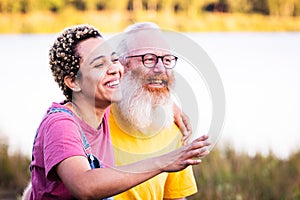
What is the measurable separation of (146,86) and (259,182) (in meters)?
3.43

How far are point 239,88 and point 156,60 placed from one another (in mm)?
12198

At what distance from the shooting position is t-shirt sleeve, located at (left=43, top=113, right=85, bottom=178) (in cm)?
204

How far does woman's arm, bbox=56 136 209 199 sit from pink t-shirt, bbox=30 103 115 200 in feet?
0.12

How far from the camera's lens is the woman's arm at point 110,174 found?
6.47 feet

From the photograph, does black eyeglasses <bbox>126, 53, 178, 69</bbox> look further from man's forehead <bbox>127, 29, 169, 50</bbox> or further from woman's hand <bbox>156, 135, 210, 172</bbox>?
woman's hand <bbox>156, 135, 210, 172</bbox>

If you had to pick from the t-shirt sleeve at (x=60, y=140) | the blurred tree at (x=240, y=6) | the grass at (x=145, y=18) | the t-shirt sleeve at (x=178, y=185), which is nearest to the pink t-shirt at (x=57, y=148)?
the t-shirt sleeve at (x=60, y=140)

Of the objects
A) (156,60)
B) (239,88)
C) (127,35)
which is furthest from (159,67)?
(239,88)

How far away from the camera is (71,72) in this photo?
218 cm

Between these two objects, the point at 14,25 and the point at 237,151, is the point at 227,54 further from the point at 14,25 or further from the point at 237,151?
the point at 237,151

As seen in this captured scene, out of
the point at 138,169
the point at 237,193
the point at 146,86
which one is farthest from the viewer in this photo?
the point at 237,193

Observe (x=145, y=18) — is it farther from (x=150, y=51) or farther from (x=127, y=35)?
(x=150, y=51)

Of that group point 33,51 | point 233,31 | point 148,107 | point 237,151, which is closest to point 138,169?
point 148,107

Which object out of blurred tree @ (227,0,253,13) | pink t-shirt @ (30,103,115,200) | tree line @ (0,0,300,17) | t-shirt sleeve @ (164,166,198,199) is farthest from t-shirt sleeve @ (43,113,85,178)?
blurred tree @ (227,0,253,13)

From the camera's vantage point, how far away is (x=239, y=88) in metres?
14.3
